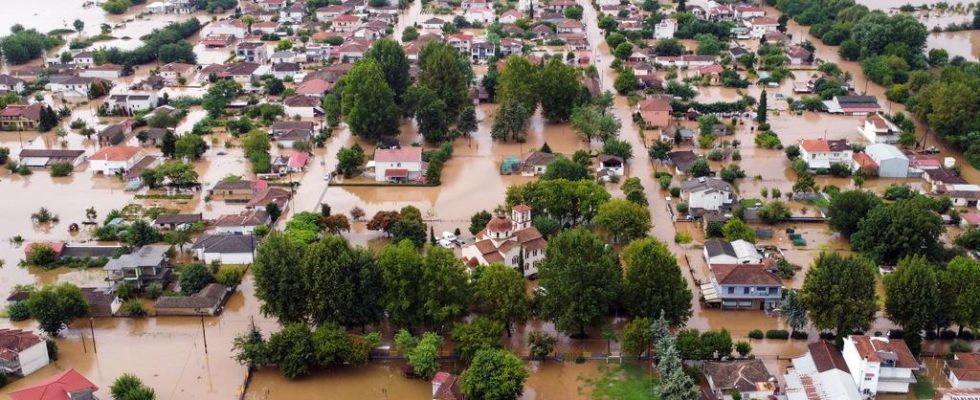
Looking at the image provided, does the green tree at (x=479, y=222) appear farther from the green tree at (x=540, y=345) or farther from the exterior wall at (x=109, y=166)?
the exterior wall at (x=109, y=166)

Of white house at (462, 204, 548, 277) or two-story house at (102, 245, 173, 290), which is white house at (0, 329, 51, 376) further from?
white house at (462, 204, 548, 277)

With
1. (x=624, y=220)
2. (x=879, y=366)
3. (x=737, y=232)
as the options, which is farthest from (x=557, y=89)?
(x=879, y=366)

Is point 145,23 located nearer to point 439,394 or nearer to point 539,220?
point 539,220

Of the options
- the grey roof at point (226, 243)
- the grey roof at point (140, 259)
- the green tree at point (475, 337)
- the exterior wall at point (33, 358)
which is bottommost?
the exterior wall at point (33, 358)

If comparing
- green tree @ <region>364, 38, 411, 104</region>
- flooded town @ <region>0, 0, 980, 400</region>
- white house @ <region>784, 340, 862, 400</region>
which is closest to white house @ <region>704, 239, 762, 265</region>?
flooded town @ <region>0, 0, 980, 400</region>

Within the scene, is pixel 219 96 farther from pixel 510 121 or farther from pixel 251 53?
pixel 510 121

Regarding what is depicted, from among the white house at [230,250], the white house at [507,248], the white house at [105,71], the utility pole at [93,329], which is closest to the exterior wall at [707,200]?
the white house at [507,248]

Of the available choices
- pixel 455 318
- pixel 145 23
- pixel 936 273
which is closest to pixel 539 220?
pixel 455 318
